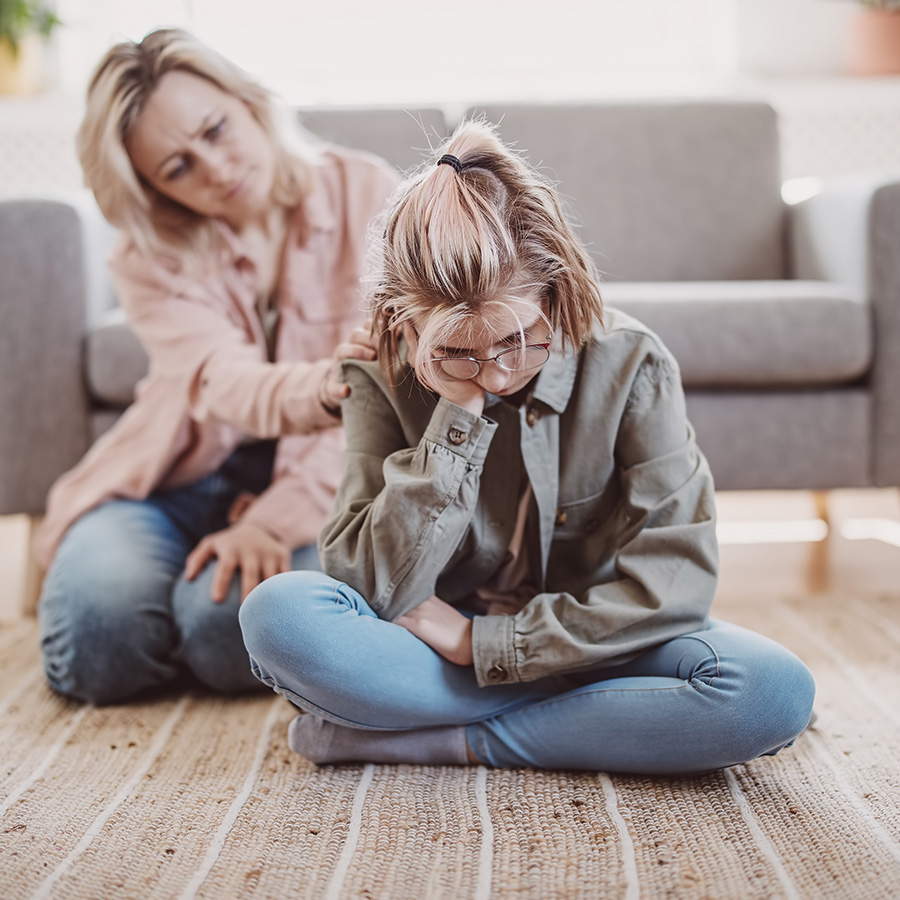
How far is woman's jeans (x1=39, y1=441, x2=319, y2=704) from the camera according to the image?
1.05 m

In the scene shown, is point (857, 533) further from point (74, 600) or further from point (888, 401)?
point (74, 600)

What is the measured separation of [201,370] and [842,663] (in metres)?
0.84

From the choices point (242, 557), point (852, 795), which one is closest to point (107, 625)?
point (242, 557)

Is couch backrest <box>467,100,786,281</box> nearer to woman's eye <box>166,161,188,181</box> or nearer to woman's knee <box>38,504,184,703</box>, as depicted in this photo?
woman's eye <box>166,161,188,181</box>

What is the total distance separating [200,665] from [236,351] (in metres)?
0.37

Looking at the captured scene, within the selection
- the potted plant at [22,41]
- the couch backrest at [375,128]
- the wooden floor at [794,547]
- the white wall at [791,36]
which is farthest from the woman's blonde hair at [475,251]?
the white wall at [791,36]

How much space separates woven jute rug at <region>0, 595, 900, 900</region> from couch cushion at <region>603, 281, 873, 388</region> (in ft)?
1.81

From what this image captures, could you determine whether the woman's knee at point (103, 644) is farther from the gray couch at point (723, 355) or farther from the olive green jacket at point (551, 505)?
the gray couch at point (723, 355)

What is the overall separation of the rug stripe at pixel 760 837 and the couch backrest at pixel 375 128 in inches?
53.4

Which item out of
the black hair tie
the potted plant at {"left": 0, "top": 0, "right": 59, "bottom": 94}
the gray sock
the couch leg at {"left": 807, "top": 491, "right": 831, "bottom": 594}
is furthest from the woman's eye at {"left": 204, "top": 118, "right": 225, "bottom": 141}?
the potted plant at {"left": 0, "top": 0, "right": 59, "bottom": 94}

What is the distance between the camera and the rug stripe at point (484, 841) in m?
0.66

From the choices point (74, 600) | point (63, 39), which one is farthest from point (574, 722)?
point (63, 39)

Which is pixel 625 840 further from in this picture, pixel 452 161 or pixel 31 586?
pixel 31 586

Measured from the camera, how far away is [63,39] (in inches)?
103
